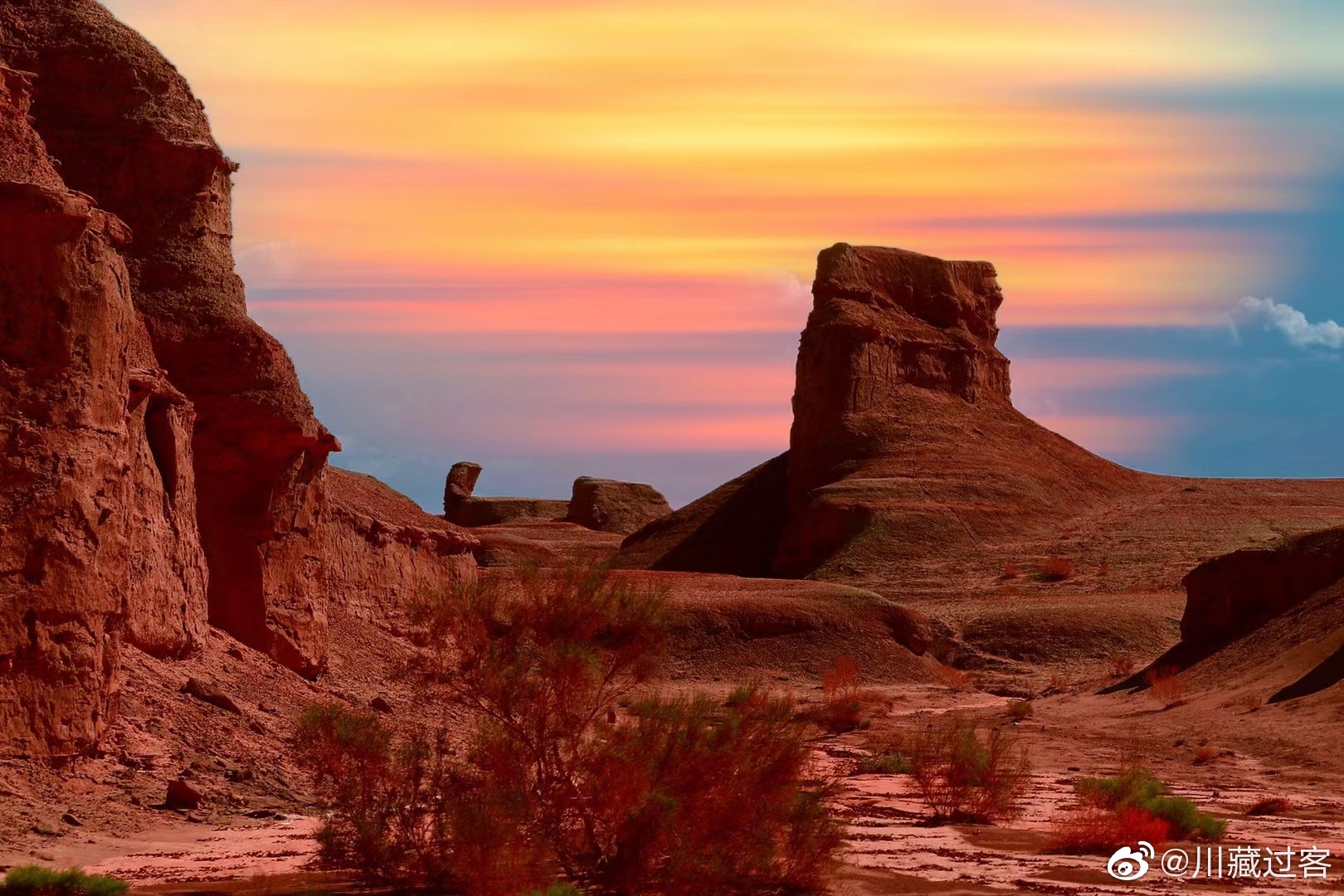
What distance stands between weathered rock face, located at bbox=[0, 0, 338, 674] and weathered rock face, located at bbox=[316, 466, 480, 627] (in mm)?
1835

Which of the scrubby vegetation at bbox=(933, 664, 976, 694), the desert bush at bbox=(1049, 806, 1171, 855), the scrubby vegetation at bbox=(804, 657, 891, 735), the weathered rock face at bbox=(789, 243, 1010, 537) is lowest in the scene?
the desert bush at bbox=(1049, 806, 1171, 855)

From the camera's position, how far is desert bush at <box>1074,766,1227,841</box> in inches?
635

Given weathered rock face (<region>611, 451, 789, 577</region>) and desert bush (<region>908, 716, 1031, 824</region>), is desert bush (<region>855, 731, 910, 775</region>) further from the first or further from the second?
weathered rock face (<region>611, 451, 789, 577</region>)

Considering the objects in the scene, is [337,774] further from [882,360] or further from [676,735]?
[882,360]

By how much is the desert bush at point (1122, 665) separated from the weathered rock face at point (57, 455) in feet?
91.1

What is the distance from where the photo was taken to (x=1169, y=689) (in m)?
33.5

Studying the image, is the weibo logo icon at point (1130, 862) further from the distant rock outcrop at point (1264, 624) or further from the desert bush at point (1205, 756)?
the distant rock outcrop at point (1264, 624)

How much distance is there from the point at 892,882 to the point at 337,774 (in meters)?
4.37

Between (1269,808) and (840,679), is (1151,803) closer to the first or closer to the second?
(1269,808)

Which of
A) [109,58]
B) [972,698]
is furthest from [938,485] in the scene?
[109,58]

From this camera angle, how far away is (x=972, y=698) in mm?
39219

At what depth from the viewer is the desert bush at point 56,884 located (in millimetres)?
11969

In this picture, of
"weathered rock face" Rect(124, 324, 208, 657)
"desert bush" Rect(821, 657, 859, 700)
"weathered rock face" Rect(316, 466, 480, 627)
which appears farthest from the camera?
"desert bush" Rect(821, 657, 859, 700)

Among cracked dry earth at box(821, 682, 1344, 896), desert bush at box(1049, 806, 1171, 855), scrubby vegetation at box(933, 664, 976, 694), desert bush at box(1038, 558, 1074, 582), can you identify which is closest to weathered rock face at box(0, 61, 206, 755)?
cracked dry earth at box(821, 682, 1344, 896)
